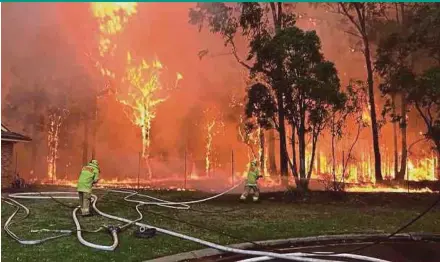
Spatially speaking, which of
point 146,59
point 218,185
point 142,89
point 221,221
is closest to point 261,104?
point 221,221

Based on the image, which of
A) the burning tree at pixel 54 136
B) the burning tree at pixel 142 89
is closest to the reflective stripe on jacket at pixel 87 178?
the burning tree at pixel 142 89

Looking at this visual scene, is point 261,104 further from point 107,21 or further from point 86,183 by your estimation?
point 107,21

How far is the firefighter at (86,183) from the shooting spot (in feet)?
39.0

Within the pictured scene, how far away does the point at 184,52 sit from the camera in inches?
1526

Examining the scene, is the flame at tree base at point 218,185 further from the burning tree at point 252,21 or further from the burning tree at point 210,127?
the burning tree at point 210,127

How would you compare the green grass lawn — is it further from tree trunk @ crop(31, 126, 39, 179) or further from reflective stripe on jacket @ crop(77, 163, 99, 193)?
tree trunk @ crop(31, 126, 39, 179)

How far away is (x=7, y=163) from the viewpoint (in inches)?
831

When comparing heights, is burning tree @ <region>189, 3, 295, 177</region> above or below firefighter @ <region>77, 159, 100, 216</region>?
above

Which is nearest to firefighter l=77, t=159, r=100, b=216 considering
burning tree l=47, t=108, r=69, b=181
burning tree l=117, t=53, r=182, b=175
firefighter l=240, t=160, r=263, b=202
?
firefighter l=240, t=160, r=263, b=202

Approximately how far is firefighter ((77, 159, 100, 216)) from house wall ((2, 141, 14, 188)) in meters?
10.6

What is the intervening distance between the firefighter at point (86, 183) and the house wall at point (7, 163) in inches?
419

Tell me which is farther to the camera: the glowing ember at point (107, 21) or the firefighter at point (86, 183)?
the glowing ember at point (107, 21)

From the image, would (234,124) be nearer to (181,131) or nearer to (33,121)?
(181,131)

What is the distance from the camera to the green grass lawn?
8602 millimetres
